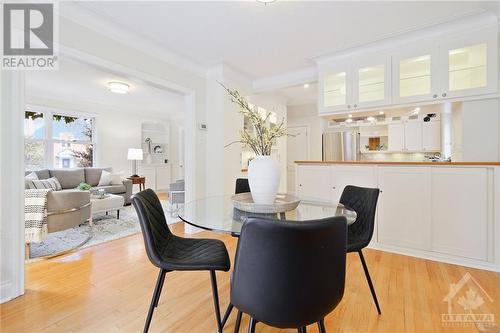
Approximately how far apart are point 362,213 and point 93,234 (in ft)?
11.5

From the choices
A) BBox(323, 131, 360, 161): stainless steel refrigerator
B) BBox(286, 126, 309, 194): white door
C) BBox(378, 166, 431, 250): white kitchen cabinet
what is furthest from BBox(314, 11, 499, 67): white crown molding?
BBox(286, 126, 309, 194): white door

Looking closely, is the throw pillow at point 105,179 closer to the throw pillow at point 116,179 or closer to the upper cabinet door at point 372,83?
the throw pillow at point 116,179

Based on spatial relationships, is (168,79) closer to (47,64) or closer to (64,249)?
(47,64)

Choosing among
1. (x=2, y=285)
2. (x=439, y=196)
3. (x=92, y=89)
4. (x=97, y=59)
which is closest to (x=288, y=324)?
(x=2, y=285)

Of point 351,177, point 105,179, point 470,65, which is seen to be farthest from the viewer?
point 105,179

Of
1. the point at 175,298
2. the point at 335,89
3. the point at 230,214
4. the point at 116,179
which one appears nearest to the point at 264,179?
the point at 230,214

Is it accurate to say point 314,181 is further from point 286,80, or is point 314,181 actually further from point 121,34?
point 121,34

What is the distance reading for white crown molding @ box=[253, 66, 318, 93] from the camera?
12.5 feet

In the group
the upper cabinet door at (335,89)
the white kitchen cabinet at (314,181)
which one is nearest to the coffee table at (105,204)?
the white kitchen cabinet at (314,181)

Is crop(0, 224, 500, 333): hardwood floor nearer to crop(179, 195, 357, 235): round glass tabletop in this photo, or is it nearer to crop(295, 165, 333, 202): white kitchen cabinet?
crop(179, 195, 357, 235): round glass tabletop

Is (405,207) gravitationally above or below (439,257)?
above

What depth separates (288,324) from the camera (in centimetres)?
95

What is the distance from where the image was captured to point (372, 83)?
3219mm

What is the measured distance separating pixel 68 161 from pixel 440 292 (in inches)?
281
